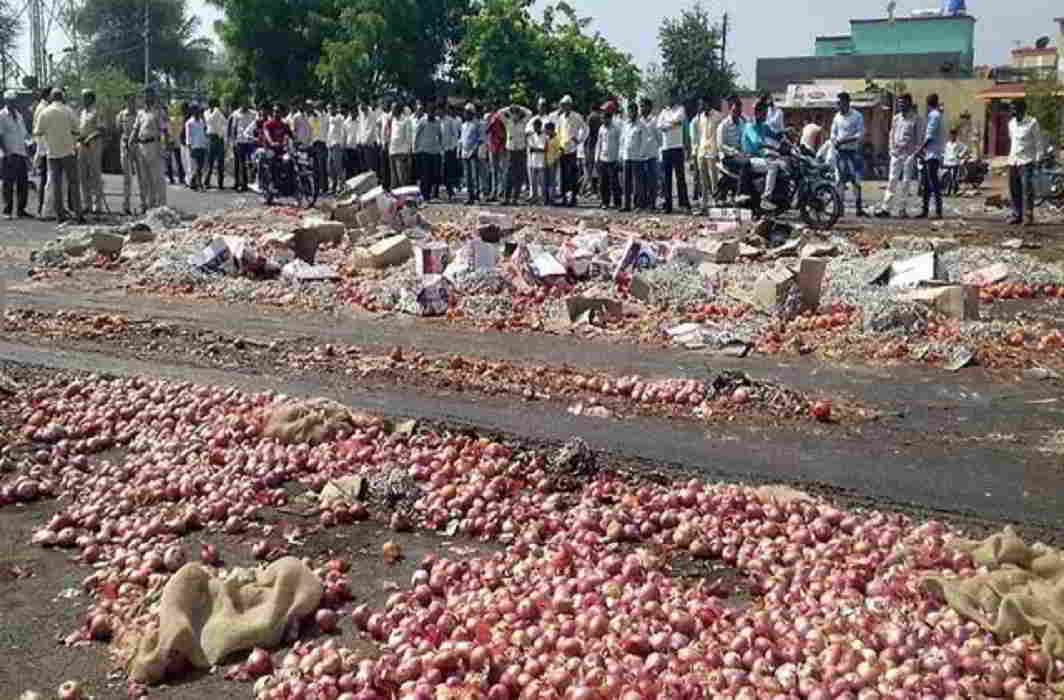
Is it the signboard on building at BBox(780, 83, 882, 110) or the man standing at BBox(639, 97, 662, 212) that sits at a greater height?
the signboard on building at BBox(780, 83, 882, 110)

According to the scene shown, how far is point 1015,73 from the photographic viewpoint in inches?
1860

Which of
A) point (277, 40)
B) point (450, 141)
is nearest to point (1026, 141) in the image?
point (450, 141)

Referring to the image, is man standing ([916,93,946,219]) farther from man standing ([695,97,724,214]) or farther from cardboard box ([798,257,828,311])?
cardboard box ([798,257,828,311])

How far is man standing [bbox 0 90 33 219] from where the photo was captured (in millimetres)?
19558

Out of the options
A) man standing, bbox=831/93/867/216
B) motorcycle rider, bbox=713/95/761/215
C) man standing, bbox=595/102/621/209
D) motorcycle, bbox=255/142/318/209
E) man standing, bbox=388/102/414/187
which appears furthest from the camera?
man standing, bbox=388/102/414/187

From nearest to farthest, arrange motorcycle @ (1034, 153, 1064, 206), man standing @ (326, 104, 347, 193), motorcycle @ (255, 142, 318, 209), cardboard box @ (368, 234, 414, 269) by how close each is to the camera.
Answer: cardboard box @ (368, 234, 414, 269) < motorcycle @ (255, 142, 318, 209) < motorcycle @ (1034, 153, 1064, 206) < man standing @ (326, 104, 347, 193)

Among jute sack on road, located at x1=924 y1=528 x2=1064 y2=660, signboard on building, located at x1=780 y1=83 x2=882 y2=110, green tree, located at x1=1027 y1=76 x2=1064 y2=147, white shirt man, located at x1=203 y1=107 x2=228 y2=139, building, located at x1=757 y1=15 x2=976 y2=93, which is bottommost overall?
jute sack on road, located at x1=924 y1=528 x2=1064 y2=660

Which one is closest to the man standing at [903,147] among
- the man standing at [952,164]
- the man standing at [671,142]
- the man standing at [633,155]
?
the man standing at [671,142]

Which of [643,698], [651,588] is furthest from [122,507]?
[643,698]

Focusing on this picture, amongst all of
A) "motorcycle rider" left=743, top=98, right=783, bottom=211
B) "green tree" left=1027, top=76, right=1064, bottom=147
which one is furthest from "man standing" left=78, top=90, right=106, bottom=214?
"green tree" left=1027, top=76, right=1064, bottom=147

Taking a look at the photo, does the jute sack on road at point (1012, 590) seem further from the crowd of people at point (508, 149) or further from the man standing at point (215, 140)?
the man standing at point (215, 140)

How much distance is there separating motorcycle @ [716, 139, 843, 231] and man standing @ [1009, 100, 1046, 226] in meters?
3.02

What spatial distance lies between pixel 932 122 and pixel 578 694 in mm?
16942

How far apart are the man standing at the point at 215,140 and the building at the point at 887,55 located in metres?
31.9
